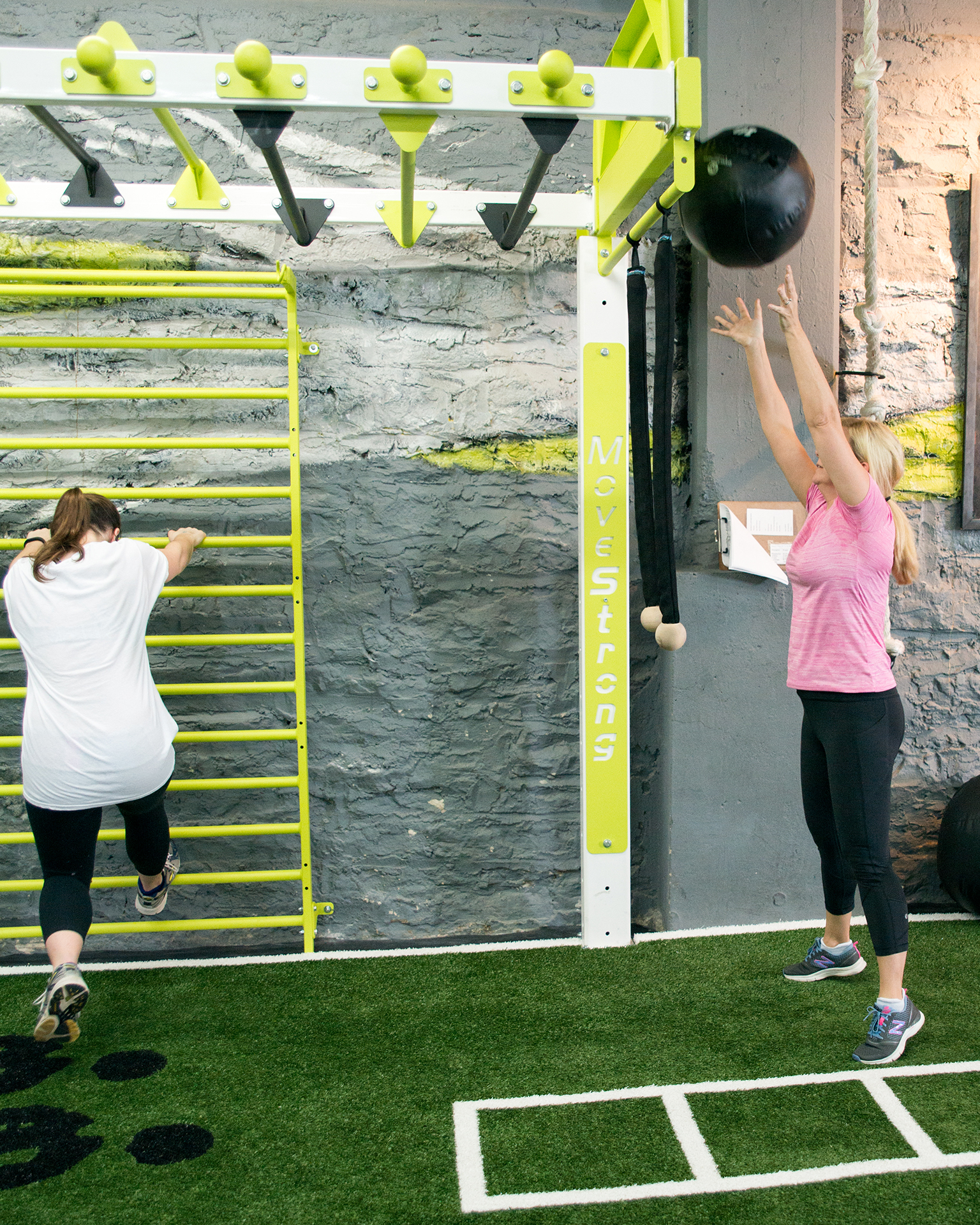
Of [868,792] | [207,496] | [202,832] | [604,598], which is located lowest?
[202,832]

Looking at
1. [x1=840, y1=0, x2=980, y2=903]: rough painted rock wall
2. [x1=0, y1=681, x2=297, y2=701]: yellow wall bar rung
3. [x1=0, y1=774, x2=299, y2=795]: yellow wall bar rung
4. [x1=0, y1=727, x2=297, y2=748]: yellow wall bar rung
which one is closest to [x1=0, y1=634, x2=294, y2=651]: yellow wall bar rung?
[x1=0, y1=681, x2=297, y2=701]: yellow wall bar rung

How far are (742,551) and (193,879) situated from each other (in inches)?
70.0

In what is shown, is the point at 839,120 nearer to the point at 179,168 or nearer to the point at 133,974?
the point at 179,168

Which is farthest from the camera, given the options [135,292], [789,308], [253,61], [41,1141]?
[135,292]

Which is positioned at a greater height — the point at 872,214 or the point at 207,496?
the point at 872,214

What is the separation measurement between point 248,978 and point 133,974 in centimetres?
32

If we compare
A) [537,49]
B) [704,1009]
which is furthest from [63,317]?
[704,1009]

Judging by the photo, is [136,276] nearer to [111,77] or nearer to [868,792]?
[111,77]

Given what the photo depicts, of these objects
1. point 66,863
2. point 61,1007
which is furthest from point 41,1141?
point 66,863

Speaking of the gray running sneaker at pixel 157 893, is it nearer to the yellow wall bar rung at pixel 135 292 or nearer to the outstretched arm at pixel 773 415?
the yellow wall bar rung at pixel 135 292

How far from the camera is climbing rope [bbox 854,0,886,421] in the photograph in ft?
6.58

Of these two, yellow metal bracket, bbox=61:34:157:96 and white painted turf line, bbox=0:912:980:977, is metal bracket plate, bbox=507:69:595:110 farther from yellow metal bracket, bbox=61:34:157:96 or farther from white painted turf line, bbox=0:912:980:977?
white painted turf line, bbox=0:912:980:977

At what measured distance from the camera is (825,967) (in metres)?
2.29

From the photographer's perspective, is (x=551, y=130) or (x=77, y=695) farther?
(x=77, y=695)
